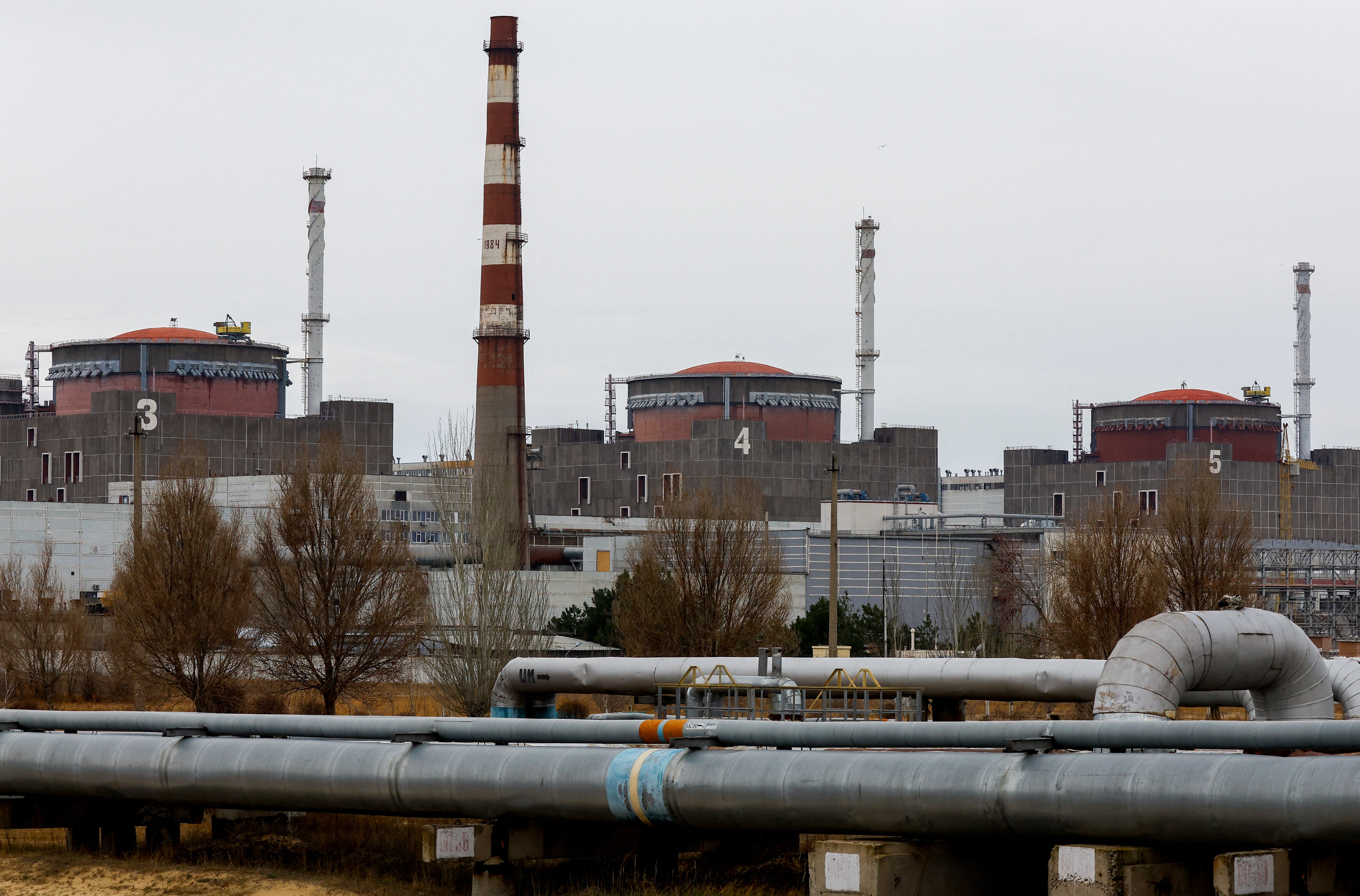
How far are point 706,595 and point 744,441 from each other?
56166mm

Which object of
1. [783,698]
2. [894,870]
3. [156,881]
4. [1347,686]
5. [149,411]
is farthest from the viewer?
[149,411]

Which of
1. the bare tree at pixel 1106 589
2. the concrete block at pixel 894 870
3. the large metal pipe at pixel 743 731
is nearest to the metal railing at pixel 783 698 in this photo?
the large metal pipe at pixel 743 731

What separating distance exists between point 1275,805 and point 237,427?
265 ft

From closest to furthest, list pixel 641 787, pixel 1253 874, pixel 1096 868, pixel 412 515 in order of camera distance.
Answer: pixel 1253 874
pixel 1096 868
pixel 641 787
pixel 412 515

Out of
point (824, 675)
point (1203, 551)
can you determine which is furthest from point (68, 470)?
point (824, 675)

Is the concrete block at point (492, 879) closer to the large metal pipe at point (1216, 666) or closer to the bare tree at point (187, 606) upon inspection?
the large metal pipe at point (1216, 666)

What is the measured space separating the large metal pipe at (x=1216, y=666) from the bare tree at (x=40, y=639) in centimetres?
2993

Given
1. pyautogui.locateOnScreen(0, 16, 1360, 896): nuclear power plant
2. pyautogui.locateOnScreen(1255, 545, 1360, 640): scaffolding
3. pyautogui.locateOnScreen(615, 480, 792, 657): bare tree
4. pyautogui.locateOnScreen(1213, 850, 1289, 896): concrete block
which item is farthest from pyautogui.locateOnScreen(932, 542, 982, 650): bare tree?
pyautogui.locateOnScreen(1213, 850, 1289, 896): concrete block

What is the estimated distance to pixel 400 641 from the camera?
3291cm

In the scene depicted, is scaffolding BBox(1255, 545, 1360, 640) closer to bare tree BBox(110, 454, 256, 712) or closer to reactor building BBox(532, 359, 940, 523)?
reactor building BBox(532, 359, 940, 523)

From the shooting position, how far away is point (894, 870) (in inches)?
457

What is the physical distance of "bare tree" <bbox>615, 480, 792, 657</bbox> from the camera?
38.6 metres

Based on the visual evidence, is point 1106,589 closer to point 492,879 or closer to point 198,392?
point 492,879

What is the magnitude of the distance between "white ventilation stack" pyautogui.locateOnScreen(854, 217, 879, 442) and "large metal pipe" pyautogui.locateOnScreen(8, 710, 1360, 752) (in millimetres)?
79506
